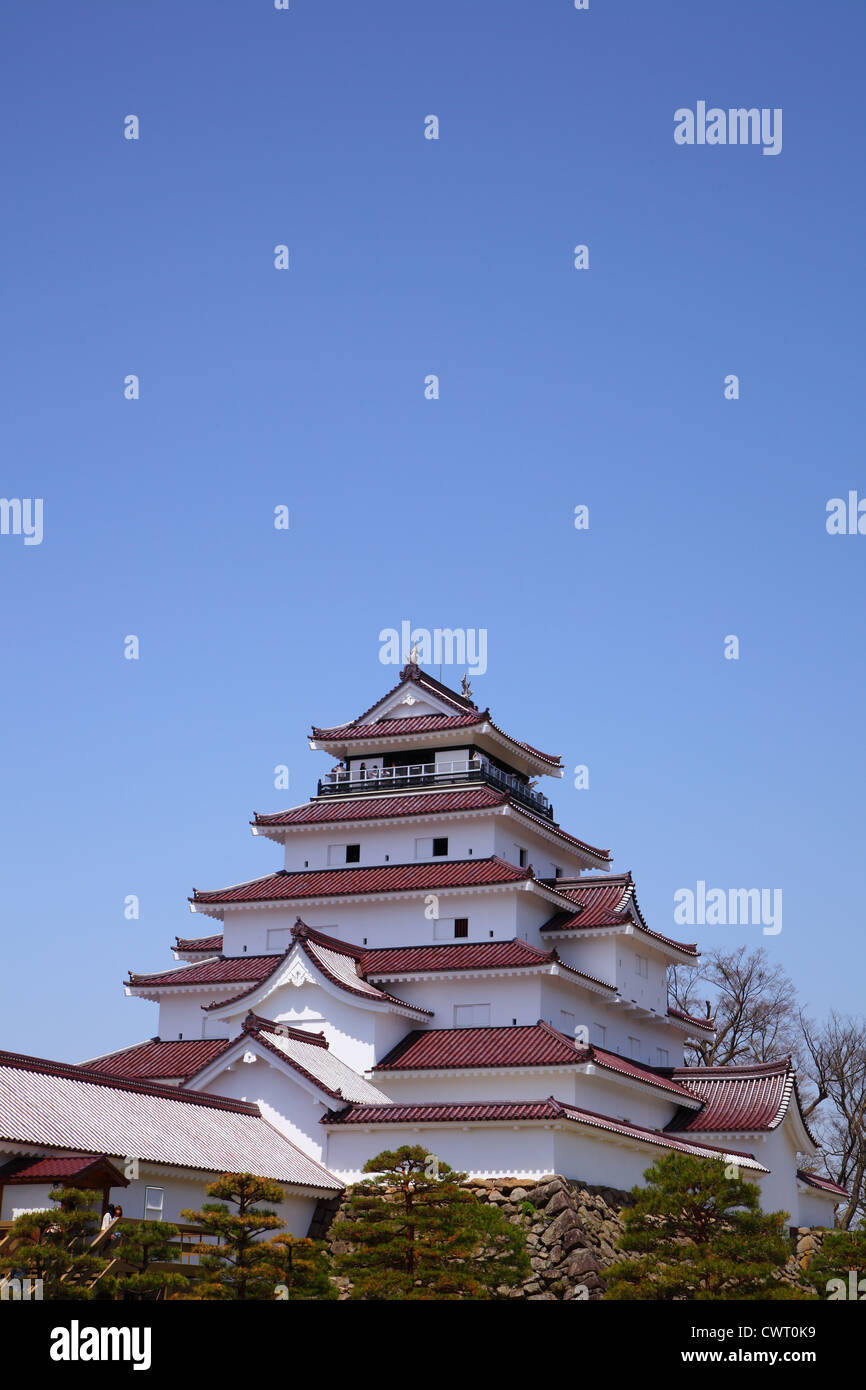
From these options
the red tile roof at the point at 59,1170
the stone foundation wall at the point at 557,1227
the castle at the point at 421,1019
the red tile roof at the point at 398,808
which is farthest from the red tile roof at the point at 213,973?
the red tile roof at the point at 59,1170

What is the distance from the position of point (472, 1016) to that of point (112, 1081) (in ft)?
41.0

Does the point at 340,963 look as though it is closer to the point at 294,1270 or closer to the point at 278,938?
the point at 278,938

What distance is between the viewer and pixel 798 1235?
46.9 metres

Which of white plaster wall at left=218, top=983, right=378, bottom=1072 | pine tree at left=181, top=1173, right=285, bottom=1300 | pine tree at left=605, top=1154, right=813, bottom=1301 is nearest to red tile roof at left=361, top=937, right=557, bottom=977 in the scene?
white plaster wall at left=218, top=983, right=378, bottom=1072

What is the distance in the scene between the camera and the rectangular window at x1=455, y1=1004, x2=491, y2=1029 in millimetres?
42812

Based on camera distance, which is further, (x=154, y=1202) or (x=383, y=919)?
(x=383, y=919)

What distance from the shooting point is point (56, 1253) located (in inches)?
913

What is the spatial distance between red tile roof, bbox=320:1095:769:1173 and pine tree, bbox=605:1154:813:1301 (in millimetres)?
6750

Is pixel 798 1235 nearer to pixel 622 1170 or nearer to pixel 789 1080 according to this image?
pixel 789 1080

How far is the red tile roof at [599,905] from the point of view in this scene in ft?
151

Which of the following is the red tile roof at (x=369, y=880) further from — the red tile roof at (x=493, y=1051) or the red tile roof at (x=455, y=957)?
the red tile roof at (x=493, y=1051)

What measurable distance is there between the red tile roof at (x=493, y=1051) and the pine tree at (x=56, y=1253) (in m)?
15.6

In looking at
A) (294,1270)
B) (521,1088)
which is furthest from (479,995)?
(294,1270)
